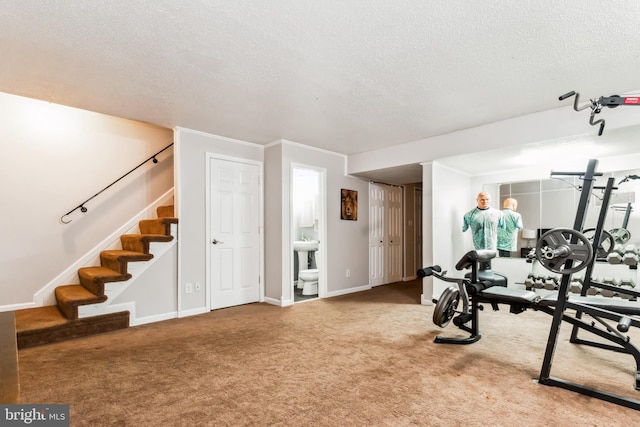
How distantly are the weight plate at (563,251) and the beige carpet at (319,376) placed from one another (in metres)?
0.79

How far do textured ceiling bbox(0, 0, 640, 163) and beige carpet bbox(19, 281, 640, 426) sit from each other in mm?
2267

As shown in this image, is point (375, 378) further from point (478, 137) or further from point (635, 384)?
point (478, 137)

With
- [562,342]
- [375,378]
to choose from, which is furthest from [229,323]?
[562,342]

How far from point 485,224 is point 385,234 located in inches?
78.4

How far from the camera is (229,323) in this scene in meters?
3.64

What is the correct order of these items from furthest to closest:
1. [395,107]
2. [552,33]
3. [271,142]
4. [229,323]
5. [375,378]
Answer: [271,142] < [229,323] < [395,107] < [375,378] < [552,33]

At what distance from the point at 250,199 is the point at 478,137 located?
3.08 meters

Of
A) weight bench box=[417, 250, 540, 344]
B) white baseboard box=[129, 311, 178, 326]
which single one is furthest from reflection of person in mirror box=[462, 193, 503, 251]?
white baseboard box=[129, 311, 178, 326]

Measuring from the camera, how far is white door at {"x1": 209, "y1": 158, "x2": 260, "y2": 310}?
4270mm

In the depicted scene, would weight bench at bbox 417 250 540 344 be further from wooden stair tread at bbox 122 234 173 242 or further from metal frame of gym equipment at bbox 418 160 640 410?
wooden stair tread at bbox 122 234 173 242

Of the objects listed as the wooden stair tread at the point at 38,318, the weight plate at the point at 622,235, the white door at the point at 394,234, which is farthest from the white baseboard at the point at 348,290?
the weight plate at the point at 622,235

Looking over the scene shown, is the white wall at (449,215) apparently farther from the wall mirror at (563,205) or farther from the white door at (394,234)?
the white door at (394,234)

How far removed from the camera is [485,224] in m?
4.59

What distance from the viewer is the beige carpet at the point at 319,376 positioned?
6.00 ft
